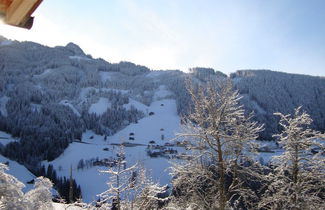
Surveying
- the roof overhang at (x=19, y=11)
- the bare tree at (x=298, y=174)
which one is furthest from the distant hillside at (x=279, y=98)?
the roof overhang at (x=19, y=11)

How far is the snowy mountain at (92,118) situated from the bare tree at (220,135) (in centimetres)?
6202

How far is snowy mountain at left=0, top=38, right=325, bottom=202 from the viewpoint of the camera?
101500mm

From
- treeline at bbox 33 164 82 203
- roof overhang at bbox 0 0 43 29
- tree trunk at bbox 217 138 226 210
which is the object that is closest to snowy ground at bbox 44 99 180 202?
treeline at bbox 33 164 82 203

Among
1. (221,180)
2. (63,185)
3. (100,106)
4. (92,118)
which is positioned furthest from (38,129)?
(221,180)

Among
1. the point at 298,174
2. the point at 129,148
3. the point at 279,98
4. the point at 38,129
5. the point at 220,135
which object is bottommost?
the point at 129,148

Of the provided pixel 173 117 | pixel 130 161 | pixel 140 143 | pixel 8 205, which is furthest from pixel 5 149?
pixel 8 205

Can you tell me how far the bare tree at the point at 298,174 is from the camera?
9164 mm

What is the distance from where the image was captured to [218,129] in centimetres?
910

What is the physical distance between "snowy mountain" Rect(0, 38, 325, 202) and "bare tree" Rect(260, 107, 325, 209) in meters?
61.1

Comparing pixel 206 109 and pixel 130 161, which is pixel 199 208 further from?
pixel 130 161

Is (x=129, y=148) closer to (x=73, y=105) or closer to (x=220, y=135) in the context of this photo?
(x=73, y=105)

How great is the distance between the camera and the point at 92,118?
154 meters

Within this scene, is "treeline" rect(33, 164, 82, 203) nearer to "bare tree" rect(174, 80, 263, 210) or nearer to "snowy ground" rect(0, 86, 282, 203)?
"snowy ground" rect(0, 86, 282, 203)

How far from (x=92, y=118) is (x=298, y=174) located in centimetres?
14917
